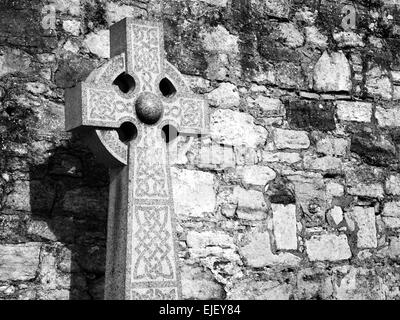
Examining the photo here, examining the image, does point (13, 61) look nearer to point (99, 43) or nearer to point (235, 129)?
point (99, 43)

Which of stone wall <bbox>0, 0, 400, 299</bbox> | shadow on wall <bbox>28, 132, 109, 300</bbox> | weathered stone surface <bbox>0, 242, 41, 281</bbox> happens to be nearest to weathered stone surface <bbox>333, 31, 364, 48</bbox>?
stone wall <bbox>0, 0, 400, 299</bbox>

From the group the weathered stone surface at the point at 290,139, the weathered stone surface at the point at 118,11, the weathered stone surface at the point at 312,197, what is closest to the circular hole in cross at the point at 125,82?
the weathered stone surface at the point at 118,11

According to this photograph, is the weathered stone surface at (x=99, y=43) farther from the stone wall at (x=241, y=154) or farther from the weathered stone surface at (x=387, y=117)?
the weathered stone surface at (x=387, y=117)

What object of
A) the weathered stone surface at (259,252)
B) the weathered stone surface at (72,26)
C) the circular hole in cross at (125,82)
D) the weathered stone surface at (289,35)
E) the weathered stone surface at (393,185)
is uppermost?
the weathered stone surface at (289,35)

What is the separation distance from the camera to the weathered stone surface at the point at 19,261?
451 cm

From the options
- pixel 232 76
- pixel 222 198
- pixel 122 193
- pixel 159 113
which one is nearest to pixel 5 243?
pixel 122 193

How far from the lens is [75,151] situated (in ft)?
15.9

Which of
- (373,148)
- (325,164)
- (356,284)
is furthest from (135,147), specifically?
(373,148)

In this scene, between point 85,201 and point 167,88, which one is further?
point 85,201

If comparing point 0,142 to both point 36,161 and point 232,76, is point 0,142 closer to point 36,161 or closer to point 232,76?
point 36,161

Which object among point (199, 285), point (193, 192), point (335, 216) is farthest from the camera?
point (335, 216)

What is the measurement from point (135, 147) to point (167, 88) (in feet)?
1.49

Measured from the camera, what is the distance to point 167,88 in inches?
173

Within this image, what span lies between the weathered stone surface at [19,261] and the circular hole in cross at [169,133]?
100cm
